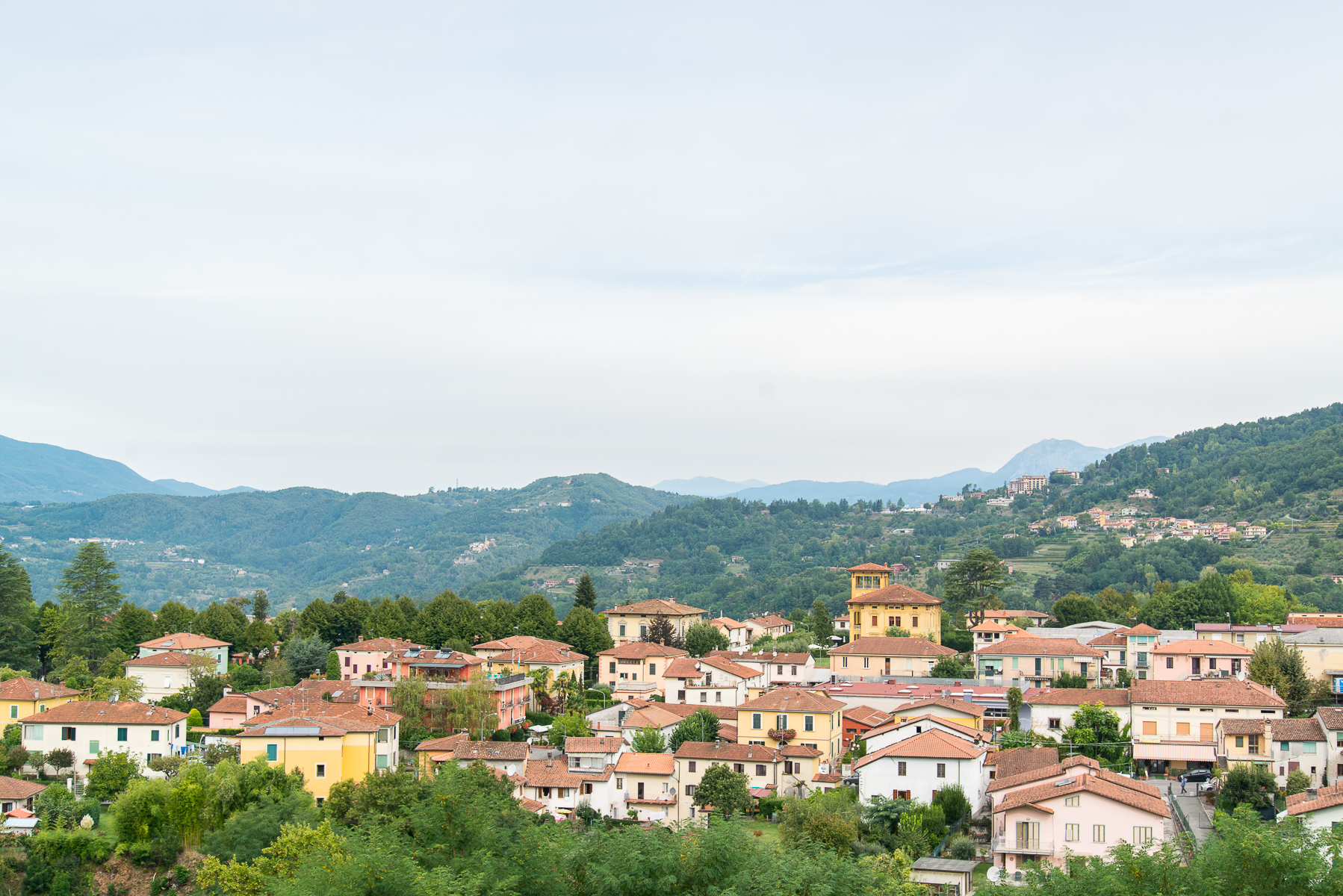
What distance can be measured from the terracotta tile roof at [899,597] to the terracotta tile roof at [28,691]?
38.0 meters

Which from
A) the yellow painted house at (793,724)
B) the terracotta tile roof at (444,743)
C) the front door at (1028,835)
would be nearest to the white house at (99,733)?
the terracotta tile roof at (444,743)

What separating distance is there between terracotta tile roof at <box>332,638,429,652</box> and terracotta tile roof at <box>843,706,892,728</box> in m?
20.1

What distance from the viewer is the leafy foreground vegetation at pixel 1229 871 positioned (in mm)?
18547

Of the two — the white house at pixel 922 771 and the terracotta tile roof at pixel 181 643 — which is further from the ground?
the terracotta tile roof at pixel 181 643

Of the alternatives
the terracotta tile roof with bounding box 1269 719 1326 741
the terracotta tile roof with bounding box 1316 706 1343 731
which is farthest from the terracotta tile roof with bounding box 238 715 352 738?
the terracotta tile roof with bounding box 1316 706 1343 731

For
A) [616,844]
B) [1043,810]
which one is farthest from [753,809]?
[616,844]

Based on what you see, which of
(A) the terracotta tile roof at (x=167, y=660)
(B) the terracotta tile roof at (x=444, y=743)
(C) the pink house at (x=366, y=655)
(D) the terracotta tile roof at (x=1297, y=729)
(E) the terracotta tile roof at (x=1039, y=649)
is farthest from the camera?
(C) the pink house at (x=366, y=655)

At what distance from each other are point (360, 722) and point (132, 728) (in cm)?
941

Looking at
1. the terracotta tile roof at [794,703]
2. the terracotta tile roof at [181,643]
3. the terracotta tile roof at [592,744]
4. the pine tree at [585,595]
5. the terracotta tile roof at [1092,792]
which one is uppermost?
the pine tree at [585,595]

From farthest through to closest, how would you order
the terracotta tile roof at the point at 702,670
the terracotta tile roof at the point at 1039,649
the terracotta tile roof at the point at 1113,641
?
the terracotta tile roof at the point at 1113,641 → the terracotta tile roof at the point at 1039,649 → the terracotta tile roof at the point at 702,670

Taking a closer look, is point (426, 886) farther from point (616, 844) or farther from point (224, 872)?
point (224, 872)

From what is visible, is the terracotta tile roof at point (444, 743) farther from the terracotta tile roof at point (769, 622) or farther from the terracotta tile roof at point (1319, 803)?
the terracotta tile roof at point (769, 622)

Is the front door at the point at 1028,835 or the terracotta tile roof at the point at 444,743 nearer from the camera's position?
the front door at the point at 1028,835

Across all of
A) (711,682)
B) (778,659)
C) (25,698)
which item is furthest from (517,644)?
(25,698)
